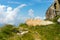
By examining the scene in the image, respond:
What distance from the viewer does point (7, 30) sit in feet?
103

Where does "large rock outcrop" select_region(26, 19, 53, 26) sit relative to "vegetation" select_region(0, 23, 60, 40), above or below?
above

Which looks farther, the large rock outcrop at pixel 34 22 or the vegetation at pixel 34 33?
the large rock outcrop at pixel 34 22

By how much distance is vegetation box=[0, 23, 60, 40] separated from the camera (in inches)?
1131

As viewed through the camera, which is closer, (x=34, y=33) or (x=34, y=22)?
(x=34, y=33)

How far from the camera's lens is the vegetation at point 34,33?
28719 millimetres

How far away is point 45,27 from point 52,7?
112ft

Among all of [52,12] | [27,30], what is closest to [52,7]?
[52,12]

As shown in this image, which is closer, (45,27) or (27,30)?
(27,30)

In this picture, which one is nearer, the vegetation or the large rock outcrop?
the vegetation

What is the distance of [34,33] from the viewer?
29500 mm

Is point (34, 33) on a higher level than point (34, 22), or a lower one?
lower

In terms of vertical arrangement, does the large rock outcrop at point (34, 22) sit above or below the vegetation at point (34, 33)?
above

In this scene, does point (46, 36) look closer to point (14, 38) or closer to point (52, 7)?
point (14, 38)

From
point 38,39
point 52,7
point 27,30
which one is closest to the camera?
point 38,39
